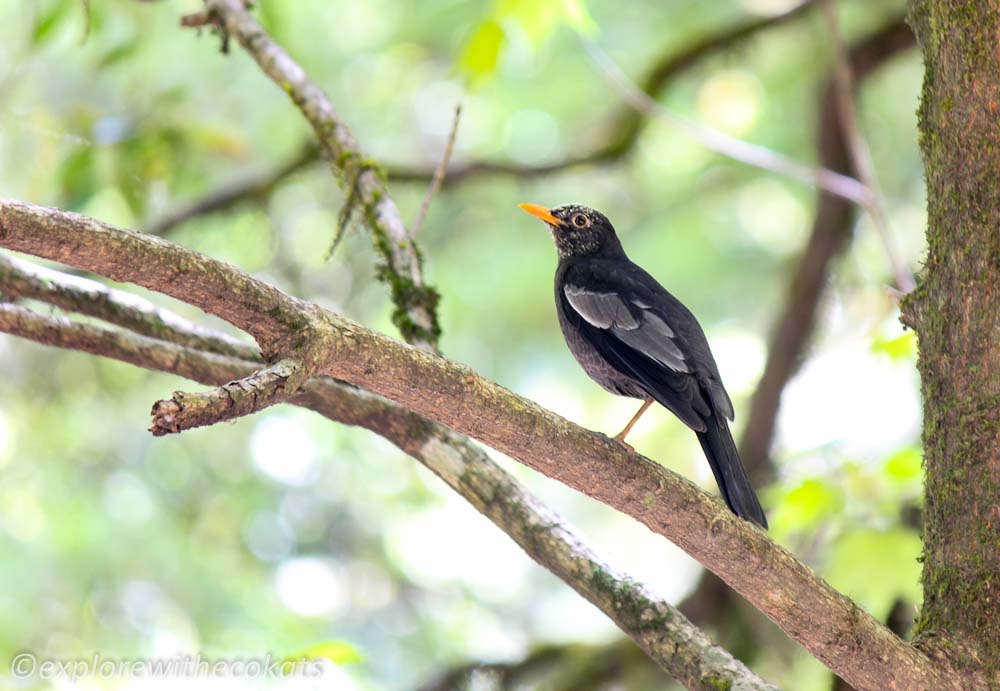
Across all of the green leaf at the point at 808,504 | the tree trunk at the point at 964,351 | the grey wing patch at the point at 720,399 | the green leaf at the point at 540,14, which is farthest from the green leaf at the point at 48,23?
the green leaf at the point at 808,504

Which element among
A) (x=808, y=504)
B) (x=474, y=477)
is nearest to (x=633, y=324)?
(x=808, y=504)

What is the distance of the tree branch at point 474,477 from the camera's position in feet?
9.80

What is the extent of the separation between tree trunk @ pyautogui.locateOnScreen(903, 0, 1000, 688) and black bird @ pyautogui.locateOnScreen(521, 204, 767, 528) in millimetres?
577

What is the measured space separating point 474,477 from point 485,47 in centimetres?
209

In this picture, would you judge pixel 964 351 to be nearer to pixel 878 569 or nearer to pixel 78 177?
pixel 878 569

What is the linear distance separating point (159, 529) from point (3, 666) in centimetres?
170

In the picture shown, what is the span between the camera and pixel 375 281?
5398mm

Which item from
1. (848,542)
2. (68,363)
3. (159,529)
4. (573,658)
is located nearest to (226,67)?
(68,363)

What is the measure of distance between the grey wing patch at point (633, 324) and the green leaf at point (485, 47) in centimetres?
107

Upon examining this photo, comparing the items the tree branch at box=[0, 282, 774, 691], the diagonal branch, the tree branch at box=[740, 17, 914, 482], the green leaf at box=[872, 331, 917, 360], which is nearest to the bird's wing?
the green leaf at box=[872, 331, 917, 360]

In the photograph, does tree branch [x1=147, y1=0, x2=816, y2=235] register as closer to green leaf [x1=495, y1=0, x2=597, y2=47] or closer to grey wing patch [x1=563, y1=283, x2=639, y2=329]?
green leaf [x1=495, y1=0, x2=597, y2=47]

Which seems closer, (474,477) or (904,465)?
(474,477)

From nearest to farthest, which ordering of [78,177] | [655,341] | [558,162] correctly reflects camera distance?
[655,341]
[78,177]
[558,162]

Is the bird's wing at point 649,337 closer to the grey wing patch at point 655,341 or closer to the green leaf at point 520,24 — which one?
the grey wing patch at point 655,341
